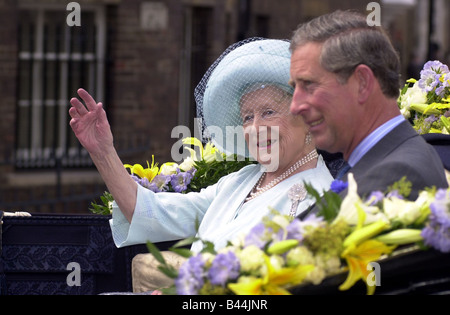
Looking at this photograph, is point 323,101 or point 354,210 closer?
point 354,210

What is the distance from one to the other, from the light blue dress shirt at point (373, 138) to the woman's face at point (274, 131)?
658 mm

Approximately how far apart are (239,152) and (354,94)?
1109 mm

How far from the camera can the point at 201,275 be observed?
2.40 m

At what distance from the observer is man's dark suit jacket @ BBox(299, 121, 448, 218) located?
2.62 m

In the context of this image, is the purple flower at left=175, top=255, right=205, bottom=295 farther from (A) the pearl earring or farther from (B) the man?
(A) the pearl earring

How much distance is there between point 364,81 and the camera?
279 cm

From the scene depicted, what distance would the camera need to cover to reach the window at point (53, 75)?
35.6ft

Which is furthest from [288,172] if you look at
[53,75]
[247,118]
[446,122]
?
[53,75]

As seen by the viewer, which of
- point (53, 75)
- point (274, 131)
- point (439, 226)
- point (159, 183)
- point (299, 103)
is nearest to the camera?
point (439, 226)

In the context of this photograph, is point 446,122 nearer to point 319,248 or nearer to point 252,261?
point 319,248

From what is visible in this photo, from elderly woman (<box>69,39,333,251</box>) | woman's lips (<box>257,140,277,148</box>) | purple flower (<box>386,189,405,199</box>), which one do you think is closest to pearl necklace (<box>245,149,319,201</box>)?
elderly woman (<box>69,39,333,251</box>)

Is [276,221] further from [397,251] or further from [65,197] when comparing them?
[65,197]

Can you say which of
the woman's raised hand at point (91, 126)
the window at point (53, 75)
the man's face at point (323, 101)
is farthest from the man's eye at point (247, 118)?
the window at point (53, 75)
